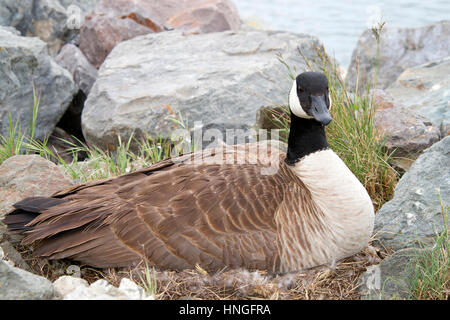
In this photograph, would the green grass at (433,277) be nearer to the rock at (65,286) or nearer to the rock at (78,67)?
the rock at (65,286)

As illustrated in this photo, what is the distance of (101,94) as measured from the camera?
648 cm

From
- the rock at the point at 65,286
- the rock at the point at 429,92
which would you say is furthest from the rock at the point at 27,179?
the rock at the point at 429,92

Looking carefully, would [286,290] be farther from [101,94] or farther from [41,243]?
[101,94]

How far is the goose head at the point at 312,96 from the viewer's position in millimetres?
3424

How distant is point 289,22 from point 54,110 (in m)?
10.8

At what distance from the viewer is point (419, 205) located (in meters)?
3.80

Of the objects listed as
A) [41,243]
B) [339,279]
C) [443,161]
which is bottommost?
[339,279]

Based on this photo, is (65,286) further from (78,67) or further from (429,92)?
(78,67)

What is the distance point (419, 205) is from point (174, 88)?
138 inches

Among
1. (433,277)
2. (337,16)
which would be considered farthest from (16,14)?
(337,16)

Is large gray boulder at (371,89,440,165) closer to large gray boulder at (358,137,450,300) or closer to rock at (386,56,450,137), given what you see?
rock at (386,56,450,137)
